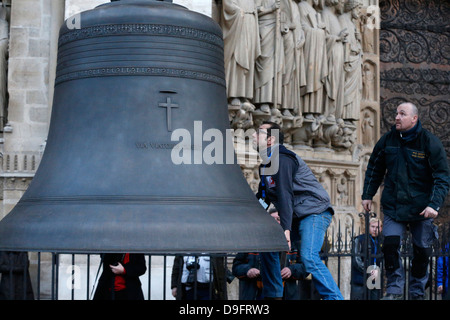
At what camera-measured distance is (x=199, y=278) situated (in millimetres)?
5934

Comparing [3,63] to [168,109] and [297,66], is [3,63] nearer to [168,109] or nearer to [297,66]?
[297,66]

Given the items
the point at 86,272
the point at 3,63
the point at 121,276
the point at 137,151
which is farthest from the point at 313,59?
the point at 137,151

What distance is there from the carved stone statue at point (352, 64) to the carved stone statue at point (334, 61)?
0.40 ft

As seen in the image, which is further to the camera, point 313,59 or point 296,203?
point 313,59

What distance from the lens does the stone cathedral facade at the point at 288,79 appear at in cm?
768

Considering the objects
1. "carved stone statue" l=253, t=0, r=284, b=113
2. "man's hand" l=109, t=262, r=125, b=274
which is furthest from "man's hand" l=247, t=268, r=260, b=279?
"carved stone statue" l=253, t=0, r=284, b=113

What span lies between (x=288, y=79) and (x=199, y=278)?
343 centimetres

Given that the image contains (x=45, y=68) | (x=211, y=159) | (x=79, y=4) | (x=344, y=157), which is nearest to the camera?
(x=211, y=159)

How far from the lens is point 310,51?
359 inches

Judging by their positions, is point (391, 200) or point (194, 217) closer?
point (194, 217)
